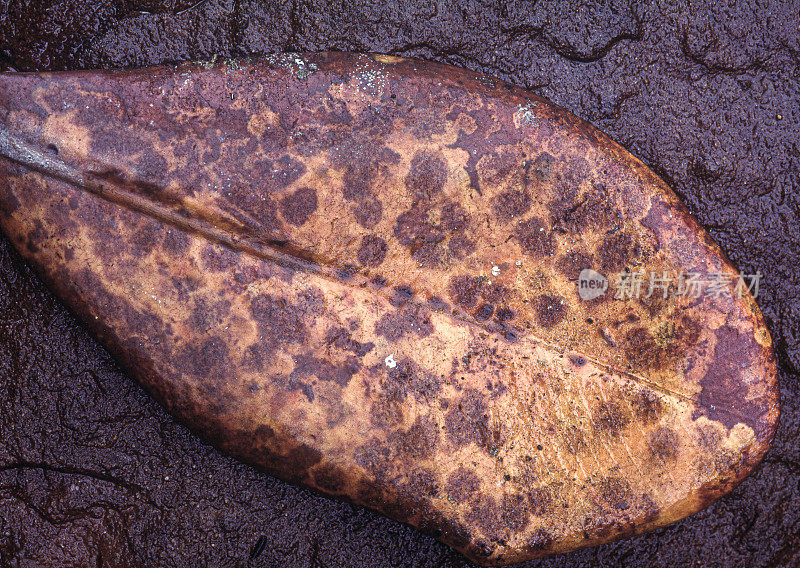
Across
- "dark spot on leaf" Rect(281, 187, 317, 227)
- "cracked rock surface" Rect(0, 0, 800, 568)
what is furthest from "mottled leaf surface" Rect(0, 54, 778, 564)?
"cracked rock surface" Rect(0, 0, 800, 568)

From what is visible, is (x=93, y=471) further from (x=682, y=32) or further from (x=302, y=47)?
(x=682, y=32)

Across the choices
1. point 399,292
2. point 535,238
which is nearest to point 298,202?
point 399,292

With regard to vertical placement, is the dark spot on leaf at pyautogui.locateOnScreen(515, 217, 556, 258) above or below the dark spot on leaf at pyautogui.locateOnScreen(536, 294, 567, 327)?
above

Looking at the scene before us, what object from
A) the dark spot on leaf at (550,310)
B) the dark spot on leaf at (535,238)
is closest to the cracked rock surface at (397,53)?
the dark spot on leaf at (535,238)

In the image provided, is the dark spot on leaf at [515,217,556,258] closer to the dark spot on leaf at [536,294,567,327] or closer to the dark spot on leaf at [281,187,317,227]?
the dark spot on leaf at [536,294,567,327]

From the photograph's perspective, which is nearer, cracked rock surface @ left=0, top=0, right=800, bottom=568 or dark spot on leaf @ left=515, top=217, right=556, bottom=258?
dark spot on leaf @ left=515, top=217, right=556, bottom=258

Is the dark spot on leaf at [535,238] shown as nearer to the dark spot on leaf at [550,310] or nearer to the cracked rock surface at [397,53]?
the dark spot on leaf at [550,310]

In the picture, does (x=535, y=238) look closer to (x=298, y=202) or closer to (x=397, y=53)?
(x=298, y=202)

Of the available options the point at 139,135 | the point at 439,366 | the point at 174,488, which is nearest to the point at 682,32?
the point at 439,366
